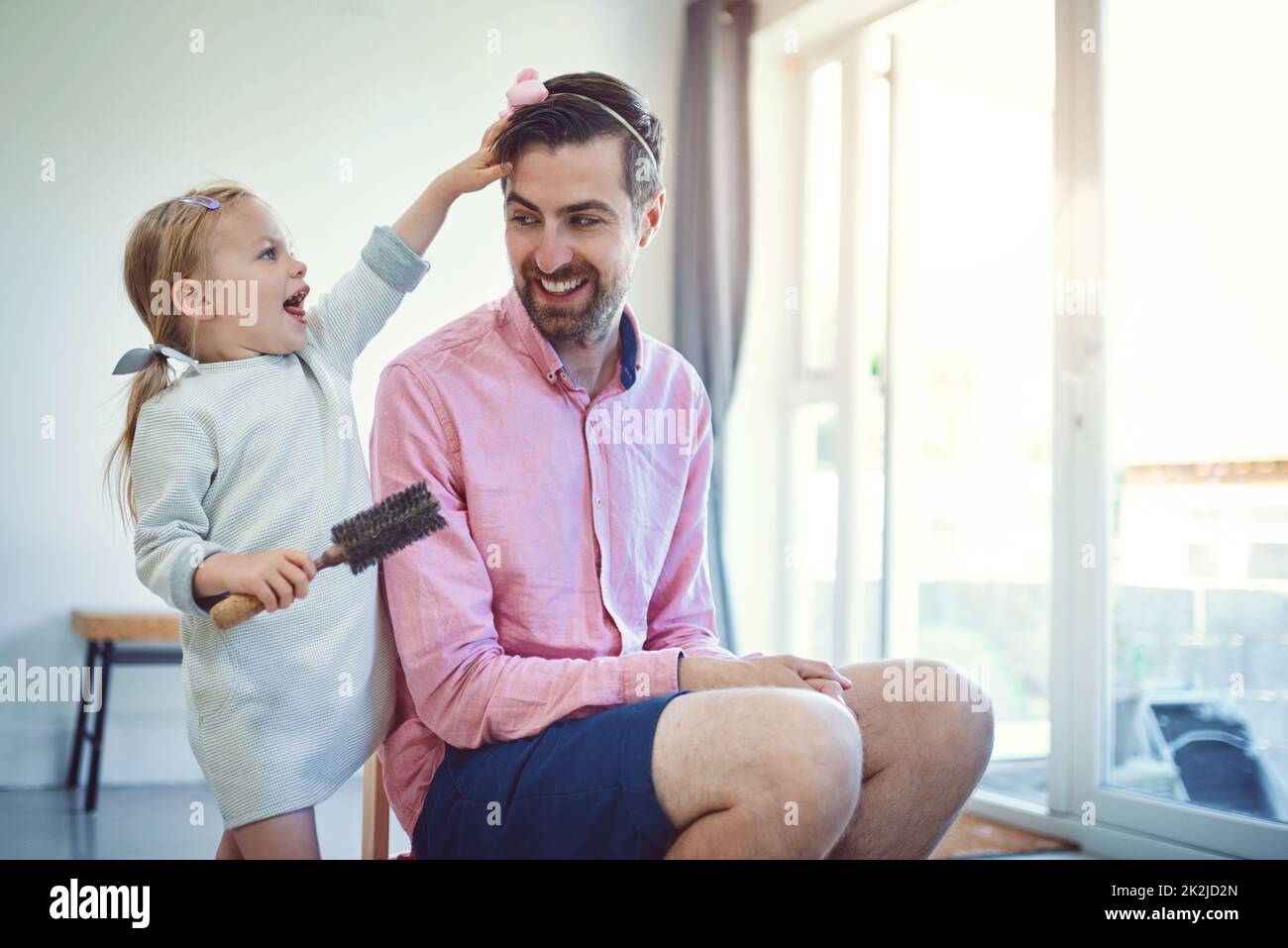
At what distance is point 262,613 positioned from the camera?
1.08 meters

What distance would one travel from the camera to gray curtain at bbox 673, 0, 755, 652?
327 cm

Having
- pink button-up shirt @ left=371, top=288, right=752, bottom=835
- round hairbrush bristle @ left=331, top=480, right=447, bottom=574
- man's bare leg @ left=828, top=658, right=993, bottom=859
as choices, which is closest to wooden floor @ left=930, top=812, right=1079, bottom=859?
man's bare leg @ left=828, top=658, right=993, bottom=859

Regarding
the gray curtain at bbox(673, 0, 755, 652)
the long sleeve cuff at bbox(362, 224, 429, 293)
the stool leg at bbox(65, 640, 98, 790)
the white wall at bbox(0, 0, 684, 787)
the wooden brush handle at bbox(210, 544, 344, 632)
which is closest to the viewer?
the wooden brush handle at bbox(210, 544, 344, 632)

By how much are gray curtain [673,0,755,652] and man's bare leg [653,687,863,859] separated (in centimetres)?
224

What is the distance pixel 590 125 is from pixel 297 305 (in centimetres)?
42

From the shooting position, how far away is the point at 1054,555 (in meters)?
2.51

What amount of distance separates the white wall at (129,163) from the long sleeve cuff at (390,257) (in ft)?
3.51

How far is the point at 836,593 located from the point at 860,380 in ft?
2.14

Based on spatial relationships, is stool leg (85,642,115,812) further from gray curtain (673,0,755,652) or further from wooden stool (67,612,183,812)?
gray curtain (673,0,755,652)

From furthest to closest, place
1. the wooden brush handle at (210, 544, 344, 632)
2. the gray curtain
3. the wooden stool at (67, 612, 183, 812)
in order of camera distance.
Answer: the gray curtain, the wooden stool at (67, 612, 183, 812), the wooden brush handle at (210, 544, 344, 632)

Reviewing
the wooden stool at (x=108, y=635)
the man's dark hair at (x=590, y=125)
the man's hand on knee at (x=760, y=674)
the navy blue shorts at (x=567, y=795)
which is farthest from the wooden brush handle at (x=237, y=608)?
the wooden stool at (x=108, y=635)

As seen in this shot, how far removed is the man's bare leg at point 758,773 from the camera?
95 centimetres
